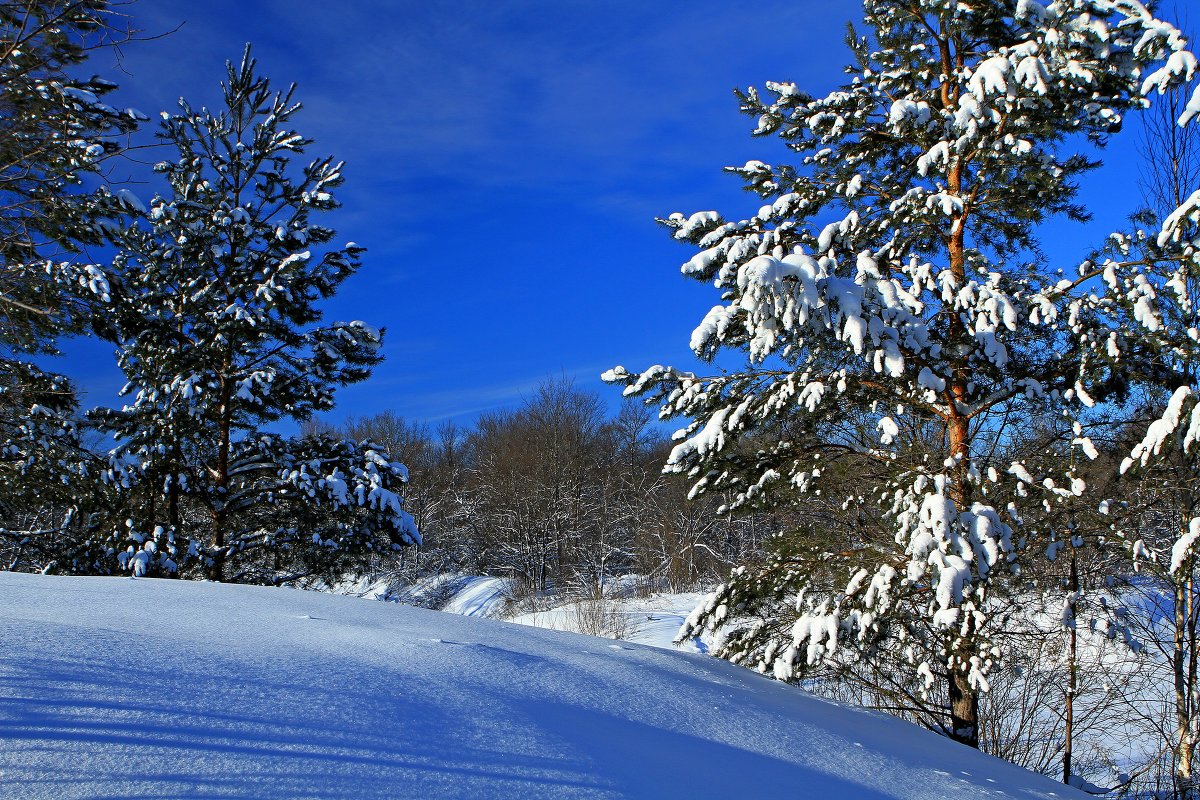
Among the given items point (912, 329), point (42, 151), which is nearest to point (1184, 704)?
point (912, 329)

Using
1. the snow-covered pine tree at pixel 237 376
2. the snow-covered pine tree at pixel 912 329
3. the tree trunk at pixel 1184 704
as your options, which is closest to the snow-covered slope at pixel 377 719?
the snow-covered pine tree at pixel 912 329

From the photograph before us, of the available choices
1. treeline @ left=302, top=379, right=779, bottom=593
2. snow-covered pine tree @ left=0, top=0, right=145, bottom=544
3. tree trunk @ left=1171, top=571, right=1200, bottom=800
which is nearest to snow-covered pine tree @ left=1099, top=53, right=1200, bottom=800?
tree trunk @ left=1171, top=571, right=1200, bottom=800

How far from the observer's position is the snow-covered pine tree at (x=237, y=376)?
11.7 metres

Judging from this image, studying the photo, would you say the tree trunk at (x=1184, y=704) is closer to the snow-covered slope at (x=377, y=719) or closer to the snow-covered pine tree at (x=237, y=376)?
the snow-covered slope at (x=377, y=719)

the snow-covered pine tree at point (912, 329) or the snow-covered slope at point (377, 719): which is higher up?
the snow-covered pine tree at point (912, 329)

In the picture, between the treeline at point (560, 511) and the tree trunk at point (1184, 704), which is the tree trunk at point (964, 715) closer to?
→ the tree trunk at point (1184, 704)

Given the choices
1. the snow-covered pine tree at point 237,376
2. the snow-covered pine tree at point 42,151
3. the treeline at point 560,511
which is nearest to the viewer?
the snow-covered pine tree at point 42,151

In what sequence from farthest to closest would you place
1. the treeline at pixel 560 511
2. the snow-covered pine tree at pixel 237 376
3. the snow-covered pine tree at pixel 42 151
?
the treeline at pixel 560 511
the snow-covered pine tree at pixel 237 376
the snow-covered pine tree at pixel 42 151

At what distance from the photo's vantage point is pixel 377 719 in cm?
256

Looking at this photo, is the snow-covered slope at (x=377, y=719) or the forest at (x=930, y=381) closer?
the snow-covered slope at (x=377, y=719)

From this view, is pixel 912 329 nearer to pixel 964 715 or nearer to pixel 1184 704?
pixel 964 715

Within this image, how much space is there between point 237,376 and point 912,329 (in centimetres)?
1065

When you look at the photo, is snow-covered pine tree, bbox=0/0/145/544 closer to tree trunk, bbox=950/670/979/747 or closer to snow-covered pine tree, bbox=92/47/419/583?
snow-covered pine tree, bbox=92/47/419/583

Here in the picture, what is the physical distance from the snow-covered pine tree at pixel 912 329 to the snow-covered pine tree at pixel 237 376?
7260mm
